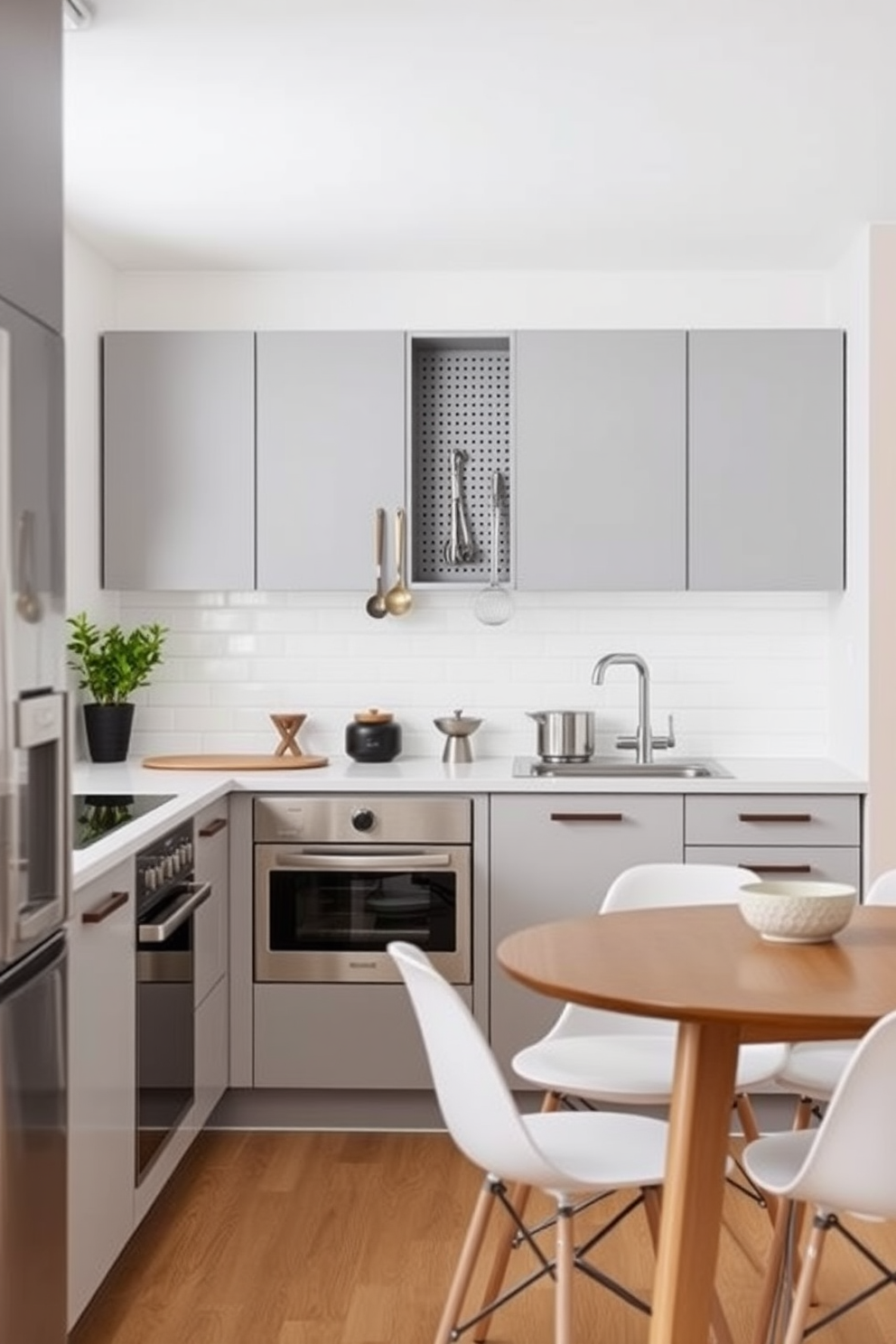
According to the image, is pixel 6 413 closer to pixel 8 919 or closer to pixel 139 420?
pixel 8 919

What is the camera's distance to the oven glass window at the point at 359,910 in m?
4.71

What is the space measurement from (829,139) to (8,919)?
2.69 metres

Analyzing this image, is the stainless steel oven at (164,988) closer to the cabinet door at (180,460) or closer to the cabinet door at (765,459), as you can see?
the cabinet door at (180,460)

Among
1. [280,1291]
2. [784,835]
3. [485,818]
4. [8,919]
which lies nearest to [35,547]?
[8,919]

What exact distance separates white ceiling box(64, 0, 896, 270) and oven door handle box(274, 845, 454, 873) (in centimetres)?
176

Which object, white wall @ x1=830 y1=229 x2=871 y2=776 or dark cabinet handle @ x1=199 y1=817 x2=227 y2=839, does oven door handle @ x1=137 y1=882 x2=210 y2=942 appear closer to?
dark cabinet handle @ x1=199 y1=817 x2=227 y2=839

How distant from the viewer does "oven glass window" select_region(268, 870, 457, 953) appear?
471 cm

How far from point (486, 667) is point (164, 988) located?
6.28 ft

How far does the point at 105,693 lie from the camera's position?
5160 millimetres

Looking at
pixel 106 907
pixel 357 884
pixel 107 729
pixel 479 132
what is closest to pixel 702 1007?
pixel 106 907

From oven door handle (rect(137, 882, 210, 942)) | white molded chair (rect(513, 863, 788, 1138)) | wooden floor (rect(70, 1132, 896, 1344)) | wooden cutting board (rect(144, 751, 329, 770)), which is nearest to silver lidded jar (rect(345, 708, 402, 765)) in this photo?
wooden cutting board (rect(144, 751, 329, 770))

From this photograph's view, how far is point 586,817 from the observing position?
469 centimetres

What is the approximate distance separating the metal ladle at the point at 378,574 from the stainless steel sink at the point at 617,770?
2.10 feet

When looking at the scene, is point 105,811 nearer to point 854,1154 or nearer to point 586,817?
point 586,817
